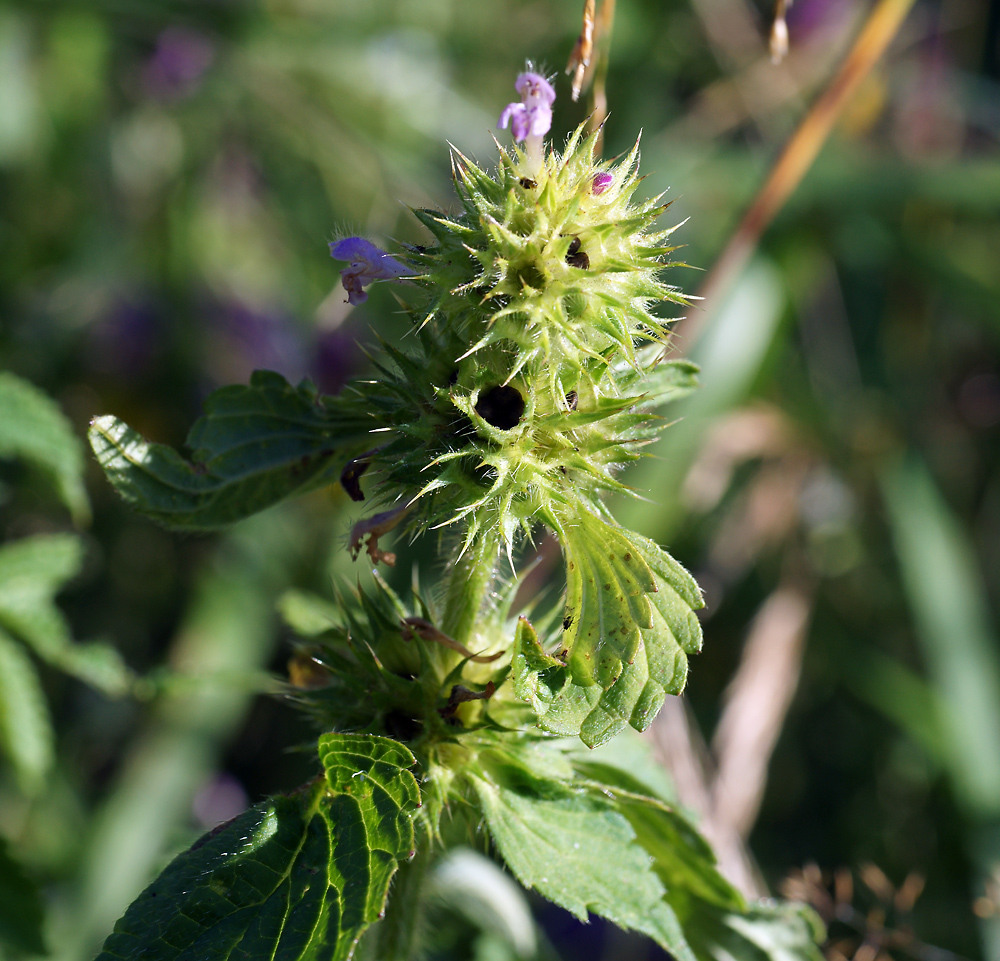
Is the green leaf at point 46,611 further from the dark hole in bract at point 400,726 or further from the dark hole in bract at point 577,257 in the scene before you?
the dark hole in bract at point 577,257

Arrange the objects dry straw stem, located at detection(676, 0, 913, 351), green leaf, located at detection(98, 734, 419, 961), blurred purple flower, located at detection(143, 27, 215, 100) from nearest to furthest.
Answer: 1. green leaf, located at detection(98, 734, 419, 961)
2. dry straw stem, located at detection(676, 0, 913, 351)
3. blurred purple flower, located at detection(143, 27, 215, 100)

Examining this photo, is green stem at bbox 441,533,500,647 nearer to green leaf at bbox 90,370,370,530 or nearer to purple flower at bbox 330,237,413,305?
green leaf at bbox 90,370,370,530

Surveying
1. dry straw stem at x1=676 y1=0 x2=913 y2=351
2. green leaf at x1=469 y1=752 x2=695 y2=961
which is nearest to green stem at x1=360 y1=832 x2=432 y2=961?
green leaf at x1=469 y1=752 x2=695 y2=961

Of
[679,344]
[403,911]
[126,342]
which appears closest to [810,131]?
[679,344]

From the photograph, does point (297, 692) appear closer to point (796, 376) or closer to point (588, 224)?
point (588, 224)

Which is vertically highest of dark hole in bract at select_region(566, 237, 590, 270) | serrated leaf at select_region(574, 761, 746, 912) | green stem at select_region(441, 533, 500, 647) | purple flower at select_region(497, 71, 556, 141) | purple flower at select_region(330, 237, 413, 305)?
purple flower at select_region(497, 71, 556, 141)

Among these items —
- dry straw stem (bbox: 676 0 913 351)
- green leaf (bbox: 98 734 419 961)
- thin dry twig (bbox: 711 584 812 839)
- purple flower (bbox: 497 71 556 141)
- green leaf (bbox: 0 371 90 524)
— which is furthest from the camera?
thin dry twig (bbox: 711 584 812 839)

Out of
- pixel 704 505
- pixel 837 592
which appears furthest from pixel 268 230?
pixel 837 592
